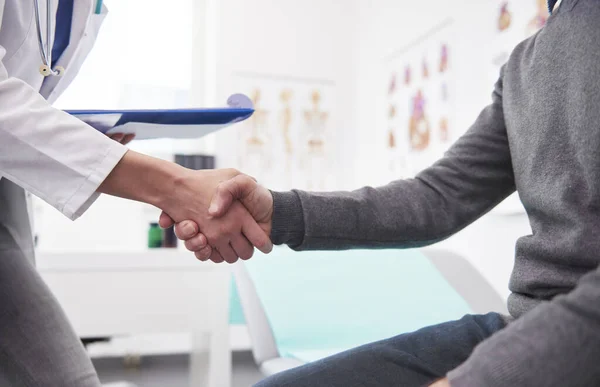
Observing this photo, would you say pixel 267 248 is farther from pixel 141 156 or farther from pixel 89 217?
pixel 89 217

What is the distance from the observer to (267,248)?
1001 mm

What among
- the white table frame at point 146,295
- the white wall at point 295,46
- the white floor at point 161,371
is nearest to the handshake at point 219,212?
the white table frame at point 146,295

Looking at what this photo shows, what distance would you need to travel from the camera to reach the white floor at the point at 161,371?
2.50 meters

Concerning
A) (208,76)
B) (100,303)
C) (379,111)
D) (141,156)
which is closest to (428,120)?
(379,111)

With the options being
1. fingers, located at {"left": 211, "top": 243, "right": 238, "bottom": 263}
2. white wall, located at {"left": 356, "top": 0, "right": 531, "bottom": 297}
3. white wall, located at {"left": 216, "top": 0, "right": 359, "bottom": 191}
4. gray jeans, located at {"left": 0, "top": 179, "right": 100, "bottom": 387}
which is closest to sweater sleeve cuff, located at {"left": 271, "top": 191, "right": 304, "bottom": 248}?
fingers, located at {"left": 211, "top": 243, "right": 238, "bottom": 263}

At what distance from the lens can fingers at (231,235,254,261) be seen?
3.37ft

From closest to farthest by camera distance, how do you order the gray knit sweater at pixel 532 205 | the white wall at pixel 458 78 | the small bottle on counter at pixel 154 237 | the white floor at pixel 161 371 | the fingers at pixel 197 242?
1. the gray knit sweater at pixel 532 205
2. the fingers at pixel 197 242
3. the white wall at pixel 458 78
4. the small bottle on counter at pixel 154 237
5. the white floor at pixel 161 371

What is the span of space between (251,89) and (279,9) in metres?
A: 0.47

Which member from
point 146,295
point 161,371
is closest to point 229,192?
point 146,295

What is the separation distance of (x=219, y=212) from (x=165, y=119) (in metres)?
0.18

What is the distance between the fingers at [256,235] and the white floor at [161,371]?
163 centimetres

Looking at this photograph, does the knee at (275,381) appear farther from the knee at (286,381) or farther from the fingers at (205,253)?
the fingers at (205,253)

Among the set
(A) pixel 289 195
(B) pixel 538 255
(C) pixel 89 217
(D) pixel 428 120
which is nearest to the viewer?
(B) pixel 538 255

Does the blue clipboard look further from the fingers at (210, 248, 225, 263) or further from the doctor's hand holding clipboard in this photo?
the fingers at (210, 248, 225, 263)
